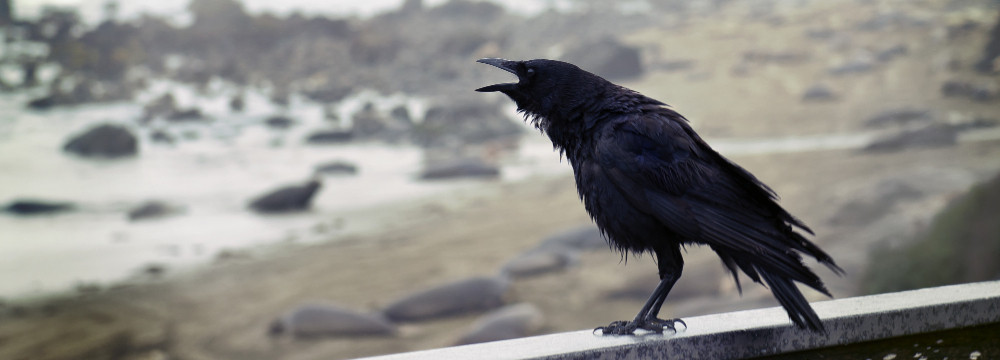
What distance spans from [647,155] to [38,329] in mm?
9023

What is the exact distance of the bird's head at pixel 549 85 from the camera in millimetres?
1976

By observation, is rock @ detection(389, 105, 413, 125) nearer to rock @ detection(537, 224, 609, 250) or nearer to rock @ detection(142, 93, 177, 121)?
rock @ detection(142, 93, 177, 121)

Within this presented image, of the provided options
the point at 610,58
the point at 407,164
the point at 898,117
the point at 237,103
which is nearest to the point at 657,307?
the point at 407,164

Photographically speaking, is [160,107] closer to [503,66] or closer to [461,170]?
[461,170]

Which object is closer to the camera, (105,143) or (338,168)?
(338,168)

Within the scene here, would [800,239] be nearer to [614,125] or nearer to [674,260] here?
[674,260]

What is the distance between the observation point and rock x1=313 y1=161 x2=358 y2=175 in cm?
1515

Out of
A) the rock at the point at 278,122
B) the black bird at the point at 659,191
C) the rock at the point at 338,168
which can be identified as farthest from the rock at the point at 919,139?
the black bird at the point at 659,191

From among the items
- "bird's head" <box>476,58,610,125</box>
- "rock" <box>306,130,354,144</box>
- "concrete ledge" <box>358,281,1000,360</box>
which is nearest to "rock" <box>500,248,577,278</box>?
"concrete ledge" <box>358,281,1000,360</box>

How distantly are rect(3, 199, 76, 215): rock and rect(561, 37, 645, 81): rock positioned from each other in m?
10.9

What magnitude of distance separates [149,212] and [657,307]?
42.6 ft

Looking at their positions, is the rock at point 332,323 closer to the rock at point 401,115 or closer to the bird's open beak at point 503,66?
the bird's open beak at point 503,66

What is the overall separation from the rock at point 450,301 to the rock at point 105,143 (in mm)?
9425

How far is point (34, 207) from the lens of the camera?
13.8m
